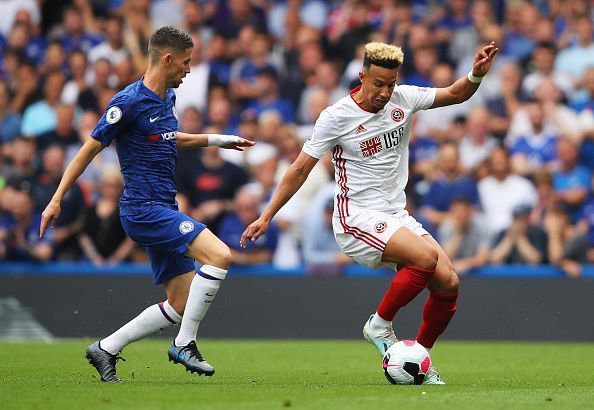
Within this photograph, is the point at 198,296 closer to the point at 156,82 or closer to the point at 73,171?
the point at 73,171

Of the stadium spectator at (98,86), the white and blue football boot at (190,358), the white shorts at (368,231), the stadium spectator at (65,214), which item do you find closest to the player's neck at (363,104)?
the white shorts at (368,231)

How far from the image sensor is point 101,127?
852cm

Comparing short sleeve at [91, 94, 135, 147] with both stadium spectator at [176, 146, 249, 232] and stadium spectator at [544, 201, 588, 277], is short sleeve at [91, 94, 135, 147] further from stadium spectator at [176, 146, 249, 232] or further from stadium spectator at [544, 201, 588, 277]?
stadium spectator at [544, 201, 588, 277]

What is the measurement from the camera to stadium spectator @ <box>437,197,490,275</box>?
14.2 meters

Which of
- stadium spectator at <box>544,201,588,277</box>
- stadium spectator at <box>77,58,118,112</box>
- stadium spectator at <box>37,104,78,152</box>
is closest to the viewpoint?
stadium spectator at <box>544,201,588,277</box>

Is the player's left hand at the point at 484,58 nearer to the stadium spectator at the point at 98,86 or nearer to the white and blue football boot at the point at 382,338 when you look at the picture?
the white and blue football boot at the point at 382,338

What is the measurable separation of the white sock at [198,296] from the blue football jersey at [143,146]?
66 cm

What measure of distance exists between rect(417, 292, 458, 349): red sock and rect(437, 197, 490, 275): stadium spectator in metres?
5.23

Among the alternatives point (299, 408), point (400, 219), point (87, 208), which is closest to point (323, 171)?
point (87, 208)

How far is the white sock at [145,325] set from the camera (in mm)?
8914

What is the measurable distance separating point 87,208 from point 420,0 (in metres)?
6.93

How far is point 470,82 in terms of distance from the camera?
898 centimetres

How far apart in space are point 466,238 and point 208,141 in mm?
5775

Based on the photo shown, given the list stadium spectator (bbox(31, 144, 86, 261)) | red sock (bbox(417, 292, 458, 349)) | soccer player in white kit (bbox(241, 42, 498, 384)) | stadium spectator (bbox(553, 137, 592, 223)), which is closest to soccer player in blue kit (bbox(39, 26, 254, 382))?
soccer player in white kit (bbox(241, 42, 498, 384))
